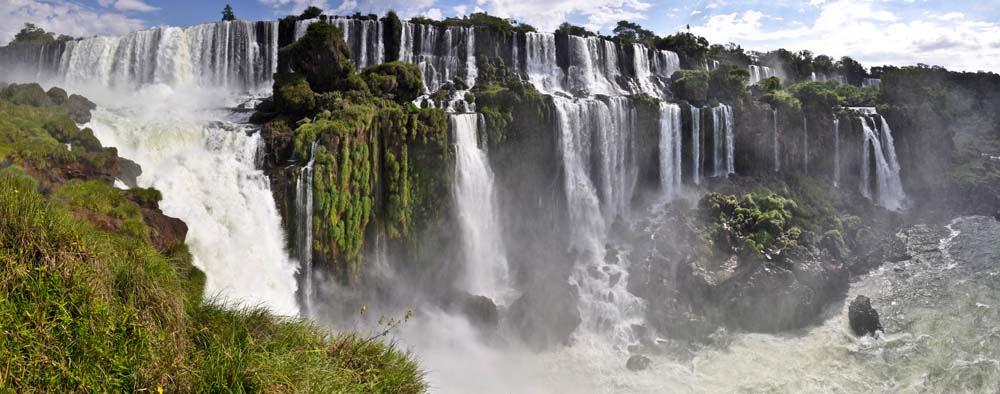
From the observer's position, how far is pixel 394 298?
2156 centimetres

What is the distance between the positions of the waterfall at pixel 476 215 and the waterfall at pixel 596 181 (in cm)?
364

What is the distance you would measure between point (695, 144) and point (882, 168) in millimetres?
14961

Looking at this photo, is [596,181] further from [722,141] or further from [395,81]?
[395,81]

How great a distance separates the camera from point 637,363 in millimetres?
19281

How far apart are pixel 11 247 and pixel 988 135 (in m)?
56.8

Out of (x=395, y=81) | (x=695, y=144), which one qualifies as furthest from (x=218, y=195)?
(x=695, y=144)

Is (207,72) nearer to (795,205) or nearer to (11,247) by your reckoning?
(11,247)

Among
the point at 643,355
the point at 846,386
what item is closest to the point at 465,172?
the point at 643,355

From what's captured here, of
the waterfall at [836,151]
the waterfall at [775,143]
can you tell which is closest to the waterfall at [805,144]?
the waterfall at [836,151]

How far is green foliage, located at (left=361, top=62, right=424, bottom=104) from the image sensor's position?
2356 cm

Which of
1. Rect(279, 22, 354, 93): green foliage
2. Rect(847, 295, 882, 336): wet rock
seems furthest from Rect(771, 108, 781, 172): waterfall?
Rect(279, 22, 354, 93): green foliage

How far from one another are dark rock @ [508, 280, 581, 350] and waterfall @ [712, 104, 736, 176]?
15230 mm

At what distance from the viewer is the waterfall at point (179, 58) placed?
2730 cm

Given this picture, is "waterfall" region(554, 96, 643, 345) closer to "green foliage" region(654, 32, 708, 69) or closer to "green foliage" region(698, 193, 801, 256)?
"green foliage" region(698, 193, 801, 256)
